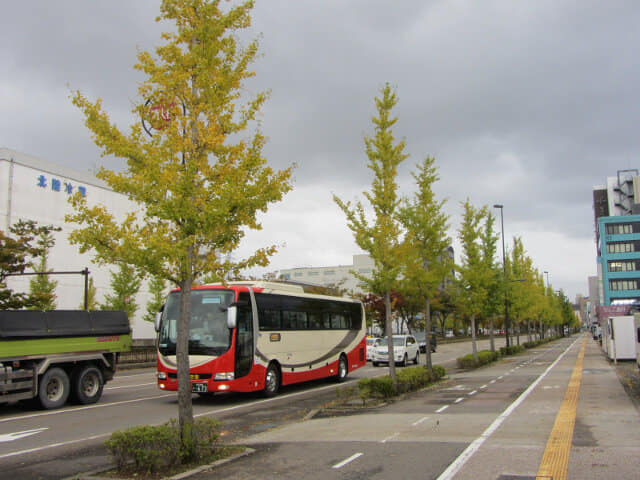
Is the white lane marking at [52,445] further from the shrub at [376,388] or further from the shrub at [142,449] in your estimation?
the shrub at [376,388]

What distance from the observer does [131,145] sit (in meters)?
8.33

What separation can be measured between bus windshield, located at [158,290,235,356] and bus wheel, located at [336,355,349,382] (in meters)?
7.91

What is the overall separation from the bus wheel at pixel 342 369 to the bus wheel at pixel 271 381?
16.3 ft

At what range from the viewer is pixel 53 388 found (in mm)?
14750

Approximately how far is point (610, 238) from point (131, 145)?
384 ft

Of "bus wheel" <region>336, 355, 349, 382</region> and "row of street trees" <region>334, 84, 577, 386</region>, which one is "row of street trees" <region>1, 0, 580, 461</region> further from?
"bus wheel" <region>336, 355, 349, 382</region>

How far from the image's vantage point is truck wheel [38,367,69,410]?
46.5 ft

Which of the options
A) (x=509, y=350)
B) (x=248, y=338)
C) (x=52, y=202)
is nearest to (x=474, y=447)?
(x=248, y=338)

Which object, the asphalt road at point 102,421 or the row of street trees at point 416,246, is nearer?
the asphalt road at point 102,421

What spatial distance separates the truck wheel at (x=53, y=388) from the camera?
46.5ft

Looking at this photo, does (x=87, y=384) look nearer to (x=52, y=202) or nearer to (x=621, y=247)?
(x=52, y=202)

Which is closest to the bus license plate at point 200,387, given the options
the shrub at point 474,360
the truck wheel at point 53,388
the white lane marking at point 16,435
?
the truck wheel at point 53,388

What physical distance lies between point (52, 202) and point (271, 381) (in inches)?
1642

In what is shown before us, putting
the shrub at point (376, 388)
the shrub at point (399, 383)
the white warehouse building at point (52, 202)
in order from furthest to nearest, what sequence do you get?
the white warehouse building at point (52, 202) < the shrub at point (399, 383) < the shrub at point (376, 388)
